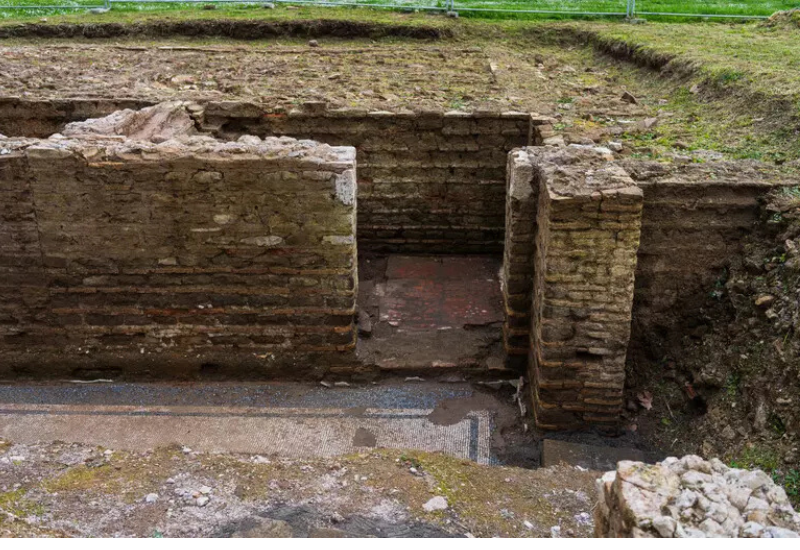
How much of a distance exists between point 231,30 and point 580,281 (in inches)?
426

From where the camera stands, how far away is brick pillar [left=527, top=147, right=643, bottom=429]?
14.3 feet

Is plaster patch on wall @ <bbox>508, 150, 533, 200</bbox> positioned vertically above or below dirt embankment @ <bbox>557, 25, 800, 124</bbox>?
below

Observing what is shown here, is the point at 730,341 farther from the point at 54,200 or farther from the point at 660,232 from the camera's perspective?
the point at 54,200

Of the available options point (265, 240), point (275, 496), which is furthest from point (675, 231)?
point (275, 496)

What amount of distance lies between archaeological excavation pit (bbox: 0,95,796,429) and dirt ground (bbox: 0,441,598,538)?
3.71ft

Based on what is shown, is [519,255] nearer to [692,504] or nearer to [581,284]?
[581,284]

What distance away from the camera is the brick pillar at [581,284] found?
14.3 feet

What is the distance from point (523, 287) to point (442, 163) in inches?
89.2

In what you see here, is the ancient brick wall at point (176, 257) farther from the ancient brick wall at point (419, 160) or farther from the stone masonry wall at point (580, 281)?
the ancient brick wall at point (419, 160)

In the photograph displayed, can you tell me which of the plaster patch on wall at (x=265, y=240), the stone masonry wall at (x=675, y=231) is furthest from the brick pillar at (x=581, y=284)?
the plaster patch on wall at (x=265, y=240)

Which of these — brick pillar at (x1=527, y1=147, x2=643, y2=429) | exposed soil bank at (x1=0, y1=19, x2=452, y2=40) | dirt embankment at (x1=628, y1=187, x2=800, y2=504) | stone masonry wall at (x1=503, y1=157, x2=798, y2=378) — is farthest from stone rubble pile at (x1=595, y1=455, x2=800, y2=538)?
exposed soil bank at (x1=0, y1=19, x2=452, y2=40)

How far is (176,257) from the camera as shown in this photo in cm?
509

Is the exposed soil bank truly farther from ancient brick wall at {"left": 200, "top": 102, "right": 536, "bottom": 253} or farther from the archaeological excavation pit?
the archaeological excavation pit

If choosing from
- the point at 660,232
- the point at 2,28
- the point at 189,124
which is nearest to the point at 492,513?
the point at 660,232
